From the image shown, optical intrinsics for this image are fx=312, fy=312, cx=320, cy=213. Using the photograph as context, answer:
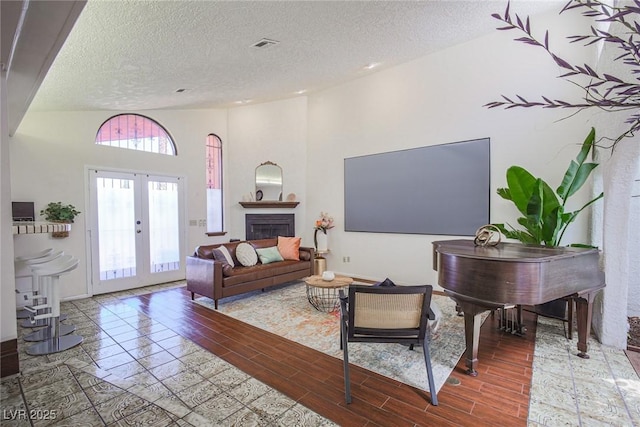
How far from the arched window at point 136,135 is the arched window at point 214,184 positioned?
86 cm

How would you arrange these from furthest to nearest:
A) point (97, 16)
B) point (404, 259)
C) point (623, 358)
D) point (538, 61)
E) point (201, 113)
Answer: point (201, 113) < point (404, 259) < point (538, 61) < point (623, 358) < point (97, 16)

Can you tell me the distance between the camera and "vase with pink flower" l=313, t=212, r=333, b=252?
6450 mm

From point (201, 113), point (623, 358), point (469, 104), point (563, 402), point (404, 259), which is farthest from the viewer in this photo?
point (201, 113)

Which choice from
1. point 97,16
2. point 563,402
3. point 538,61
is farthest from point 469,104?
point 97,16

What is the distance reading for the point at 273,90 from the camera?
5.96 meters

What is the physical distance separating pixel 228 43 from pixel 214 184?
3807 mm

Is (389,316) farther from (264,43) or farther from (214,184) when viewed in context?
(214,184)

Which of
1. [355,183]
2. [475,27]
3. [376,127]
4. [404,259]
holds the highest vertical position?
[475,27]

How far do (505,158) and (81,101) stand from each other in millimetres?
6154

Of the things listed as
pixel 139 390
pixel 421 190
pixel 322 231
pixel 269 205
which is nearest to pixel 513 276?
pixel 139 390

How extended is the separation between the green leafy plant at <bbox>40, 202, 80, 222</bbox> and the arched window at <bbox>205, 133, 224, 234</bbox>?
2553 millimetres

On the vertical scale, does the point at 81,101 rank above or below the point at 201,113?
below

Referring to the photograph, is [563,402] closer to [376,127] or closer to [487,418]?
[487,418]

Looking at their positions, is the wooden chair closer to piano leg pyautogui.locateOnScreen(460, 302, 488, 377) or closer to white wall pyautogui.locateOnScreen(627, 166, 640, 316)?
piano leg pyautogui.locateOnScreen(460, 302, 488, 377)
